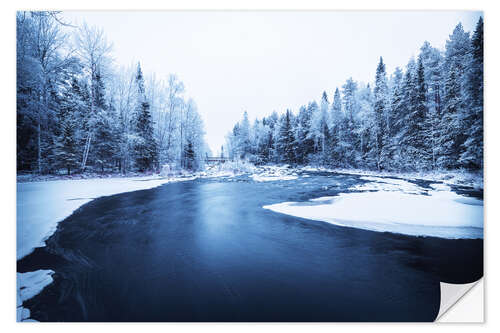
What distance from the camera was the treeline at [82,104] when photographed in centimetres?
271

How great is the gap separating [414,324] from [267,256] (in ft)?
5.84

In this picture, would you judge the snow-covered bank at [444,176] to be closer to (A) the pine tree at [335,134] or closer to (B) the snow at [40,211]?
(A) the pine tree at [335,134]

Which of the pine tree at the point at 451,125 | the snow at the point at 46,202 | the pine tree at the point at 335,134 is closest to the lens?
the snow at the point at 46,202

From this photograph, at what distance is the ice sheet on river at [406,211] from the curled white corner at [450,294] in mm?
853

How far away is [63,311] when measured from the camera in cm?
174

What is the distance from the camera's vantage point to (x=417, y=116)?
17.2 ft

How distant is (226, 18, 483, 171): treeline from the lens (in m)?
2.70

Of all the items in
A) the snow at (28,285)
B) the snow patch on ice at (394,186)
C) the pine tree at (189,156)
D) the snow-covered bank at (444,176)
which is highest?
the pine tree at (189,156)

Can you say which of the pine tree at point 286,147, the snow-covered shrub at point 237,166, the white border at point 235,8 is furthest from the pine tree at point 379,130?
the snow-covered shrub at point 237,166

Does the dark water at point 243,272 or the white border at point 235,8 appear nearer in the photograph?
the dark water at point 243,272

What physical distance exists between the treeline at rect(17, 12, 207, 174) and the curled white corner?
19.2 ft

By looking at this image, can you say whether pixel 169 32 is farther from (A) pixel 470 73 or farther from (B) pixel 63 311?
(A) pixel 470 73

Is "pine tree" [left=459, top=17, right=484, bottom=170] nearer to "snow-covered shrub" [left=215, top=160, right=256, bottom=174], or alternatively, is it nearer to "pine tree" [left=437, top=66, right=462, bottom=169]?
"pine tree" [left=437, top=66, right=462, bottom=169]

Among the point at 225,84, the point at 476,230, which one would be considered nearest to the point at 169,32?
the point at 225,84
